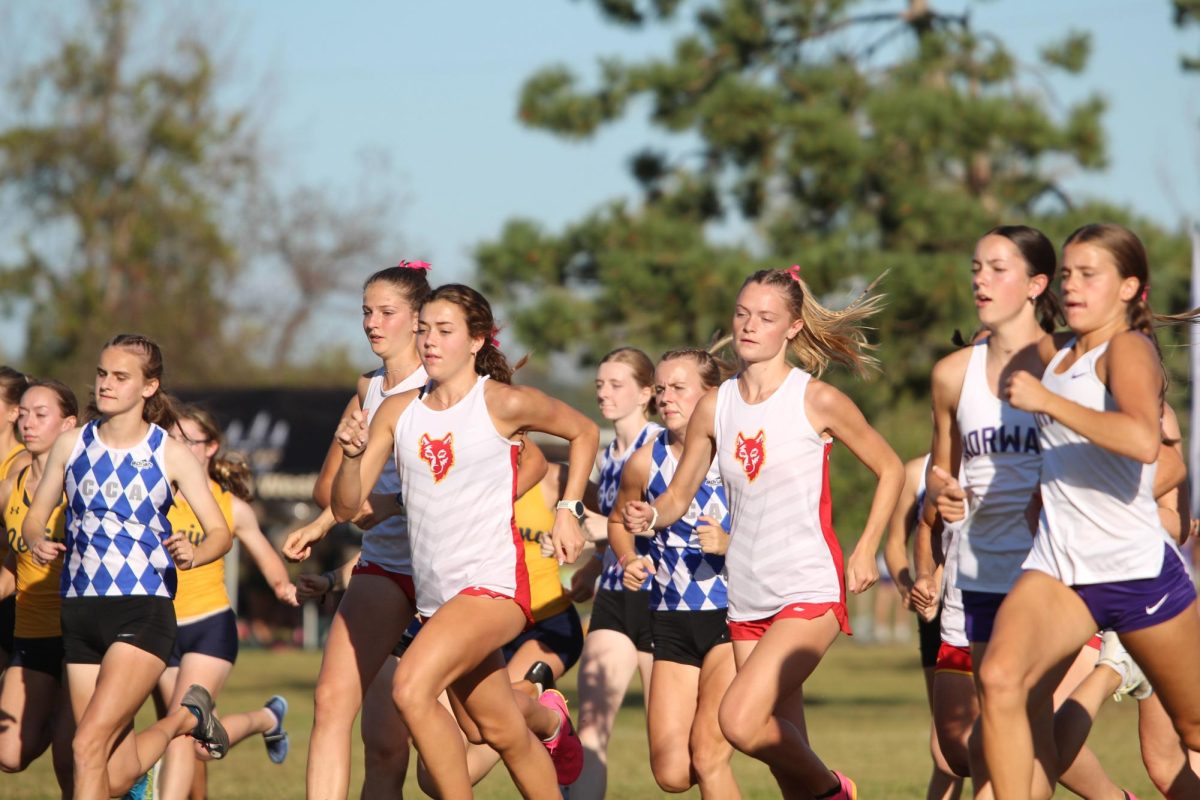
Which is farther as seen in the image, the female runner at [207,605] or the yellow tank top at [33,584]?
the female runner at [207,605]

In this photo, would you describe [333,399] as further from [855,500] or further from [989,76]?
[989,76]

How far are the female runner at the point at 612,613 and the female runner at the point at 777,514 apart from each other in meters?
1.30

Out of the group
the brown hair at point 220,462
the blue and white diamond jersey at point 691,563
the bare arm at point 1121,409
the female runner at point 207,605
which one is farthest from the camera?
the brown hair at point 220,462

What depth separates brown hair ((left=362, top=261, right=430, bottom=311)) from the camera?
23.4ft

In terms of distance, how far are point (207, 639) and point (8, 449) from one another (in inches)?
54.3

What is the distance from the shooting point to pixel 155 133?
4003cm

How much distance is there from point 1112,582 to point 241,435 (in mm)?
19581

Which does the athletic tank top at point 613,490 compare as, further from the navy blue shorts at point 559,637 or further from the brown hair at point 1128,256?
the brown hair at point 1128,256

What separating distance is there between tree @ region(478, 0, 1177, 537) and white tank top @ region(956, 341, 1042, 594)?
35.5 feet

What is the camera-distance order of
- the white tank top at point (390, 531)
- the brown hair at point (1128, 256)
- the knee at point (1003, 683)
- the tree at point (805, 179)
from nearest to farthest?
the knee at point (1003, 683) → the brown hair at point (1128, 256) → the white tank top at point (390, 531) → the tree at point (805, 179)

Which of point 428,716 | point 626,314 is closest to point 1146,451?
point 428,716

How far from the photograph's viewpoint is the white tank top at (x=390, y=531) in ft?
22.9

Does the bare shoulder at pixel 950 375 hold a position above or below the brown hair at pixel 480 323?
below

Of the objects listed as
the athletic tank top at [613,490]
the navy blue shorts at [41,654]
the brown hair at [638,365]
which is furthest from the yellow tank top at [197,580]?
the brown hair at [638,365]
